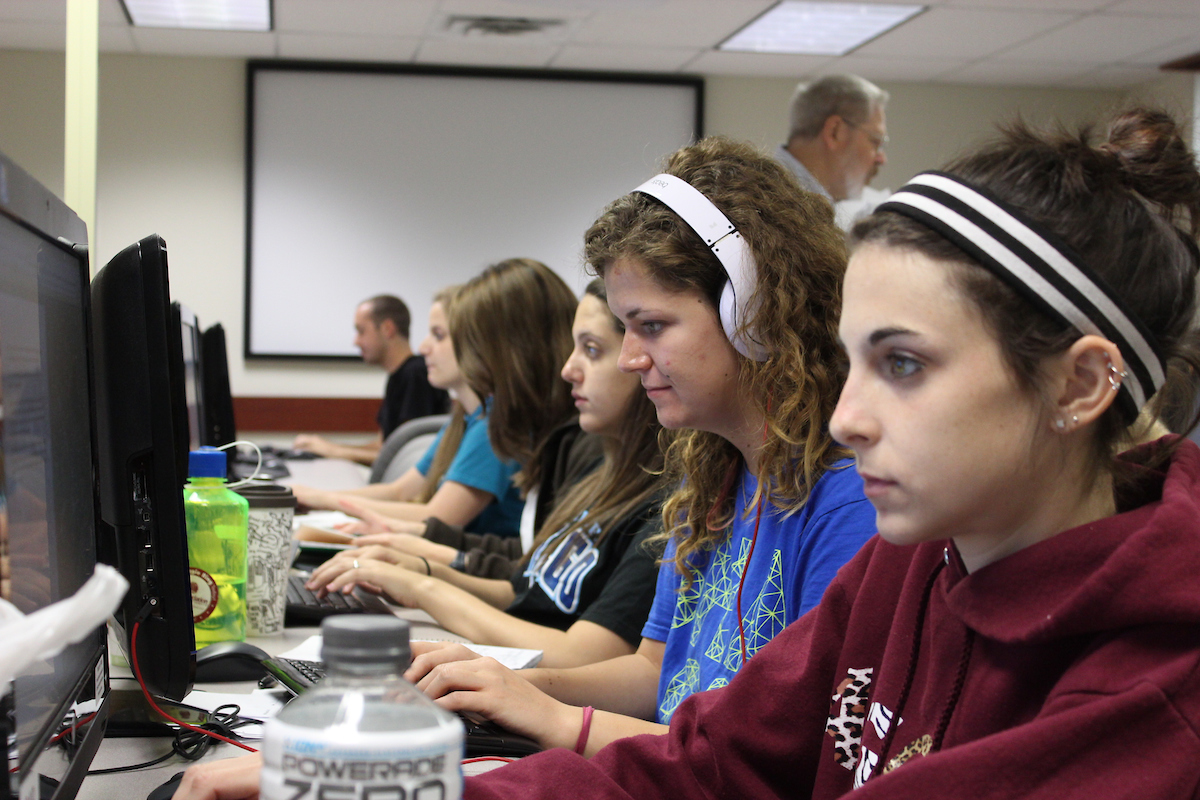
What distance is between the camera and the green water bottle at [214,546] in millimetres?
1204

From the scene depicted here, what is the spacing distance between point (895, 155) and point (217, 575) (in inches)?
204

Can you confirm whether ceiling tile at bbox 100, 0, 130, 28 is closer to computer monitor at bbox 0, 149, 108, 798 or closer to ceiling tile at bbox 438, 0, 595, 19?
ceiling tile at bbox 438, 0, 595, 19

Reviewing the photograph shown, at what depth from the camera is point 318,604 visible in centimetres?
153

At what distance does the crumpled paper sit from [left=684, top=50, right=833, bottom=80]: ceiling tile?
16.4ft

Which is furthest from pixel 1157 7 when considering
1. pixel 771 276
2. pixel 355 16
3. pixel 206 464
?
pixel 206 464

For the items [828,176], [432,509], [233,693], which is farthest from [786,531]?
[828,176]

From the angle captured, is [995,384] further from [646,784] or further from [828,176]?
[828,176]

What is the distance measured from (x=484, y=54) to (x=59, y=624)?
16.4ft

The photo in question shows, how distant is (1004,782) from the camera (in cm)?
55

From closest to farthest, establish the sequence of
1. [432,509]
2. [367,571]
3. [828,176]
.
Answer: [367,571], [432,509], [828,176]

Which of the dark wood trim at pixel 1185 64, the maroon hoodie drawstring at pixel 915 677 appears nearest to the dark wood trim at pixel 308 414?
the dark wood trim at pixel 1185 64

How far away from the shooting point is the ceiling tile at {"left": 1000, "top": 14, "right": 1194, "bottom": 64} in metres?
4.49

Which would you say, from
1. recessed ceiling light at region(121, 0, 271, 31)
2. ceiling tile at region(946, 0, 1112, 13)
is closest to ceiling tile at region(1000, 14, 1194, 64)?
ceiling tile at region(946, 0, 1112, 13)

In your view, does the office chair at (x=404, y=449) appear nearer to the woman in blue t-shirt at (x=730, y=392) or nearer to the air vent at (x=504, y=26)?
the air vent at (x=504, y=26)
